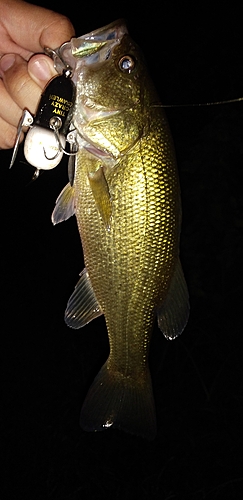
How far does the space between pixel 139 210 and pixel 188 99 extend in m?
4.65

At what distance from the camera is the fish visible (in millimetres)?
1472

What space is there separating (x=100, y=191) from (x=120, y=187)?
8 centimetres

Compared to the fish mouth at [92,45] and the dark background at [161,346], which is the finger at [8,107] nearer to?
the fish mouth at [92,45]

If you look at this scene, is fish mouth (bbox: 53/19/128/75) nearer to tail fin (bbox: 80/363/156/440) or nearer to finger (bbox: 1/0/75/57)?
finger (bbox: 1/0/75/57)

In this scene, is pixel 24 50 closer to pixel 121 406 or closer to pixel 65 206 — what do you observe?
pixel 65 206

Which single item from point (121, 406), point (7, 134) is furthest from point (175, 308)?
point (7, 134)

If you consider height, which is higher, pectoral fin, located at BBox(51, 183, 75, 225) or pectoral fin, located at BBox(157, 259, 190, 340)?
pectoral fin, located at BBox(51, 183, 75, 225)

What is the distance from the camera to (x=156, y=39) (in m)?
6.34

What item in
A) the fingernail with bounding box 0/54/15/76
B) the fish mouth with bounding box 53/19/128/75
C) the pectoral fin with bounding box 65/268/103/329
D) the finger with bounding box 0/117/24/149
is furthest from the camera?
the finger with bounding box 0/117/24/149

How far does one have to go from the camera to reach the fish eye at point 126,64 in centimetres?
150

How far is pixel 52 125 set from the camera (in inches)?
57.7

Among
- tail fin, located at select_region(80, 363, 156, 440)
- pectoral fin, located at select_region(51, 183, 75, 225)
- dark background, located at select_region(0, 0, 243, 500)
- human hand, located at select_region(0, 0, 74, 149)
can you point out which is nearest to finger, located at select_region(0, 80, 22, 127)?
human hand, located at select_region(0, 0, 74, 149)

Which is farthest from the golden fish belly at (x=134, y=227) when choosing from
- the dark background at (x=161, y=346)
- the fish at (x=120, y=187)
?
the dark background at (x=161, y=346)

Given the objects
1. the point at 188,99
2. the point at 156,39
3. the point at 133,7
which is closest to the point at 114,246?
the point at 188,99
